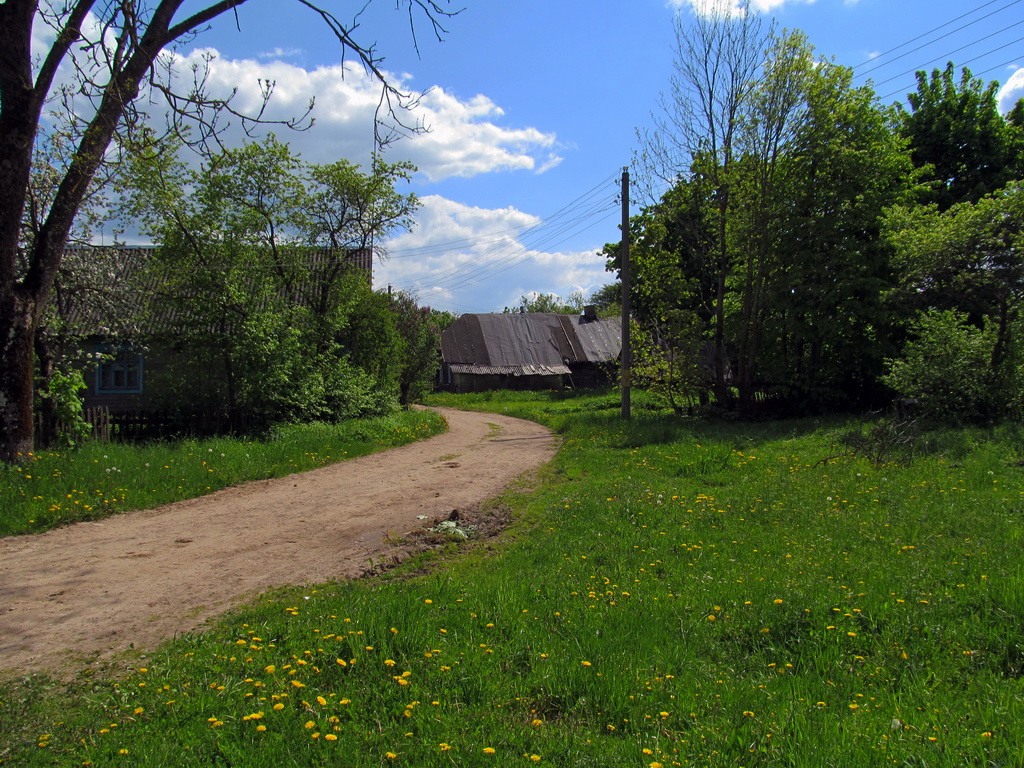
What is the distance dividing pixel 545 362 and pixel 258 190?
95.0ft

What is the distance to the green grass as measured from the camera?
802 centimetres

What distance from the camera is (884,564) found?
18.0ft

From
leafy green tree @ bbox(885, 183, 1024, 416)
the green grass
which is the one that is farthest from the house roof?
the green grass

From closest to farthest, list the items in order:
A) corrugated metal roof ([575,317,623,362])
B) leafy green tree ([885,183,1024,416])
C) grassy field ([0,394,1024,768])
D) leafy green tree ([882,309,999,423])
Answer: grassy field ([0,394,1024,768]) → leafy green tree ([885,183,1024,416]) → leafy green tree ([882,309,999,423]) → corrugated metal roof ([575,317,623,362])

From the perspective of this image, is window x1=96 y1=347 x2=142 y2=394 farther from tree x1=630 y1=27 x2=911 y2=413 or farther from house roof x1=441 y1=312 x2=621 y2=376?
house roof x1=441 y1=312 x2=621 y2=376

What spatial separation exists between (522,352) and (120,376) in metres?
26.6

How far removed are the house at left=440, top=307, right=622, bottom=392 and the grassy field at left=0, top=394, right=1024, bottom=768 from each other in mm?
36363

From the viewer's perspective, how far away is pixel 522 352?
4469 centimetres

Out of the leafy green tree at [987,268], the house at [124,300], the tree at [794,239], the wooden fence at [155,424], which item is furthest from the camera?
the tree at [794,239]

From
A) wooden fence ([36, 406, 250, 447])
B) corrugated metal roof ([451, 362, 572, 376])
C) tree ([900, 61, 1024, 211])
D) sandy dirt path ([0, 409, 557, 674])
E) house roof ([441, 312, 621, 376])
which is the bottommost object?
sandy dirt path ([0, 409, 557, 674])

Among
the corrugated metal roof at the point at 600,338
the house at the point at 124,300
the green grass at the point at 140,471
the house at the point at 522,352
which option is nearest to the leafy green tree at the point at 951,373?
the green grass at the point at 140,471

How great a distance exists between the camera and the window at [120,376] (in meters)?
22.0

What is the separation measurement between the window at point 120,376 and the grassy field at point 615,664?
2007 cm

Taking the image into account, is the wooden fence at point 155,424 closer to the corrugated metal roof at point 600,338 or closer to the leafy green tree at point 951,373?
the leafy green tree at point 951,373
